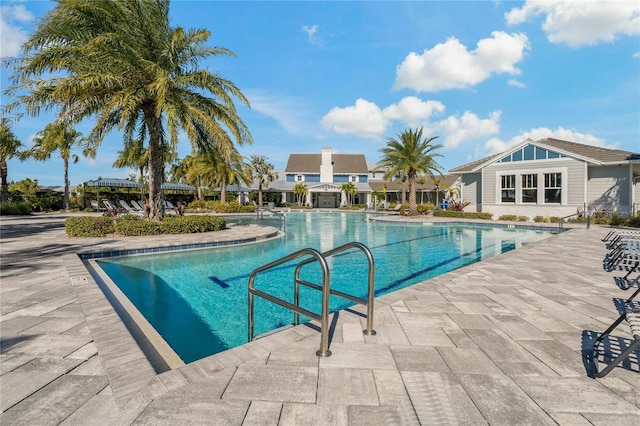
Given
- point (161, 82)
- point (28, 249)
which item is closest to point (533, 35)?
point (161, 82)

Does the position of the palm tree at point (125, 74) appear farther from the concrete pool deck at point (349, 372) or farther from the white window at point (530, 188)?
the white window at point (530, 188)

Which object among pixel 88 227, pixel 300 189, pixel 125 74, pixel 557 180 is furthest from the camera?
pixel 300 189

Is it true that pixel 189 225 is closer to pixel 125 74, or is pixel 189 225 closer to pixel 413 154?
pixel 125 74

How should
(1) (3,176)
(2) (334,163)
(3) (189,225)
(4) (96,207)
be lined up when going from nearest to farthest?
(3) (189,225) → (1) (3,176) → (4) (96,207) → (2) (334,163)

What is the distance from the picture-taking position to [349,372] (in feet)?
9.08

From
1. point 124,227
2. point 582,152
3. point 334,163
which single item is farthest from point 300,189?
point 124,227

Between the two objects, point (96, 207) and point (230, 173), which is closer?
point (96, 207)

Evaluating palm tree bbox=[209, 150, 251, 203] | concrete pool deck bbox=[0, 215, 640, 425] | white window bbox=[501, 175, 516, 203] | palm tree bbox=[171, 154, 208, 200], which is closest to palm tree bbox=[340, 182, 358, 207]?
palm tree bbox=[209, 150, 251, 203]

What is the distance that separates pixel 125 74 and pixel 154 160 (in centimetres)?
329

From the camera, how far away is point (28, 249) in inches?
376

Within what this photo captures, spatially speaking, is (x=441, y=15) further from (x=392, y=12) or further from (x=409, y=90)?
(x=409, y=90)

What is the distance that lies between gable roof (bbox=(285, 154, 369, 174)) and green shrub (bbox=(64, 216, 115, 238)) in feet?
123

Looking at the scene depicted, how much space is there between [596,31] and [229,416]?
65.2 ft

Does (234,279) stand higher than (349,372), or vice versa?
(349,372)
